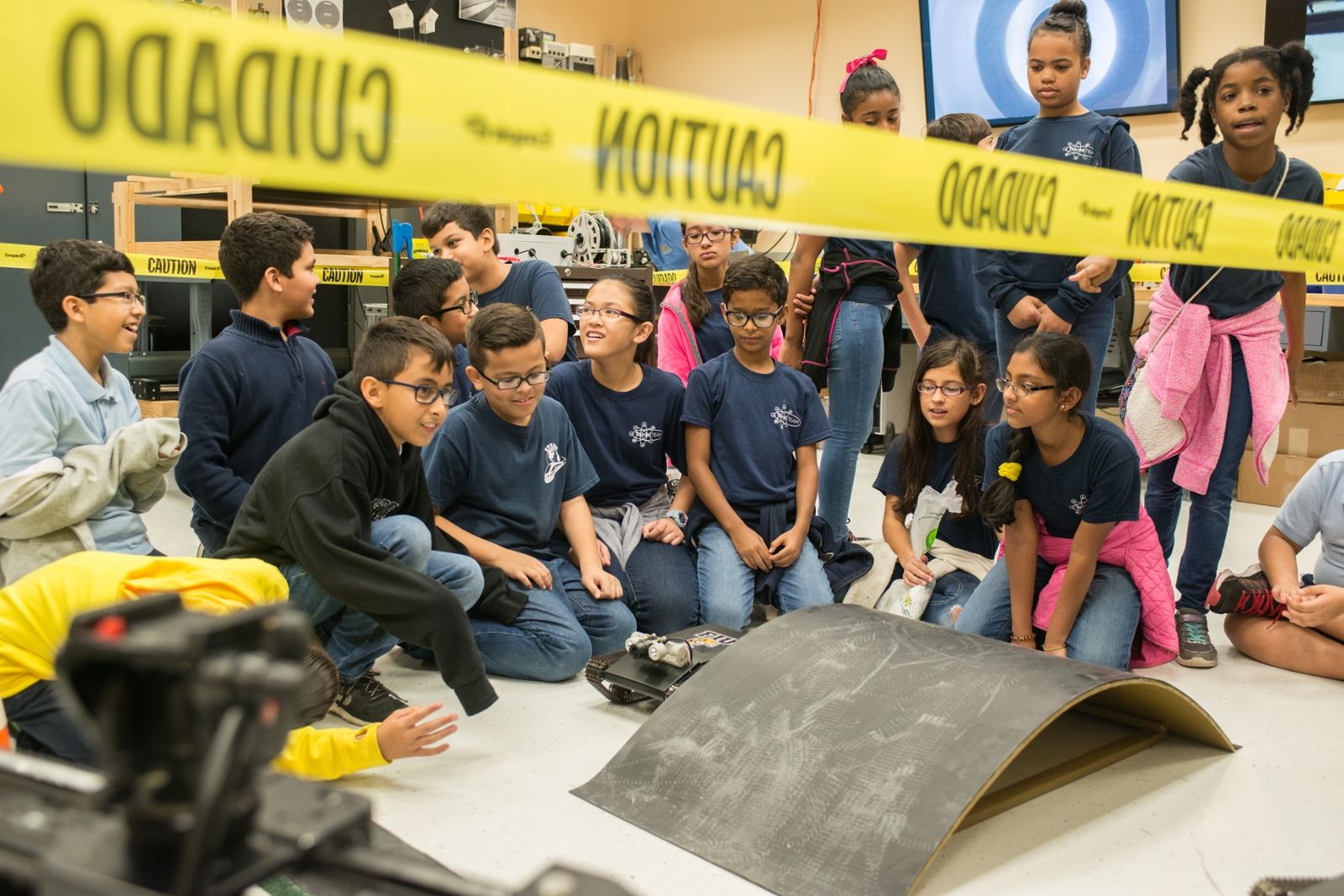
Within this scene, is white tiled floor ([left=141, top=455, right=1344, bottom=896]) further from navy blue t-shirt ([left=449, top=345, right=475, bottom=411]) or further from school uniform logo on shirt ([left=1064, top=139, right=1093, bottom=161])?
school uniform logo on shirt ([left=1064, top=139, right=1093, bottom=161])

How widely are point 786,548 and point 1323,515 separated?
1313mm

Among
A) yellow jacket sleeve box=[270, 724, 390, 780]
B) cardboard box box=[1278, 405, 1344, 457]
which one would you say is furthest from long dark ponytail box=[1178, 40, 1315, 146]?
cardboard box box=[1278, 405, 1344, 457]

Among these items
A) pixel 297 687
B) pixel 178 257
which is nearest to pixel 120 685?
pixel 297 687

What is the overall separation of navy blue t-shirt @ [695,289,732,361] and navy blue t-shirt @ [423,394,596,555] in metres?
0.88

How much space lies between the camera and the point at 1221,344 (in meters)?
2.88

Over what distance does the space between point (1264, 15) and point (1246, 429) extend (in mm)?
3929

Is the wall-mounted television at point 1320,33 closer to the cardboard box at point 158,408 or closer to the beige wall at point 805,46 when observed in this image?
the beige wall at point 805,46

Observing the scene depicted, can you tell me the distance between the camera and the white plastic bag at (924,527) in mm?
3029

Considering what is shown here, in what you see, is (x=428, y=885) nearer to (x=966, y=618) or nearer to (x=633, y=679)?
(x=633, y=679)

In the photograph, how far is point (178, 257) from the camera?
16.1 feet

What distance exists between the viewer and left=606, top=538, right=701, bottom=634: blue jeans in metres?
2.96

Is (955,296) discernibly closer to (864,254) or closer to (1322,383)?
(864,254)

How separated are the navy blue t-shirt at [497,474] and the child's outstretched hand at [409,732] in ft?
3.22

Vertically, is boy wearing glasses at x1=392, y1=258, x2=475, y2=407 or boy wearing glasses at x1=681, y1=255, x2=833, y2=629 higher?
boy wearing glasses at x1=392, y1=258, x2=475, y2=407
